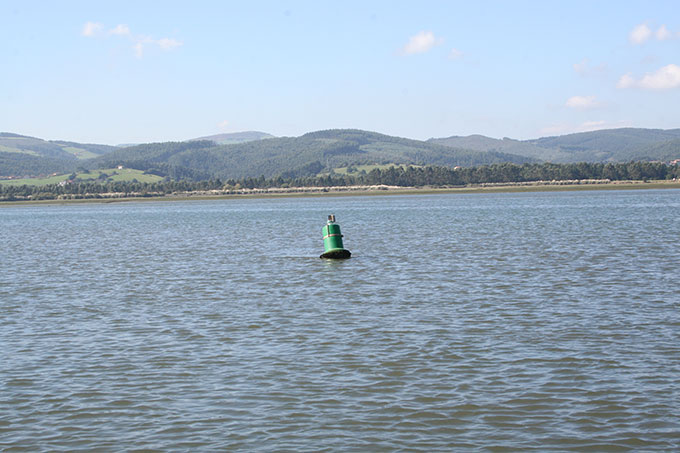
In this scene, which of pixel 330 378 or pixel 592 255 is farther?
pixel 592 255

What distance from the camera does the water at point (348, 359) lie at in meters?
11.6

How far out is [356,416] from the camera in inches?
483

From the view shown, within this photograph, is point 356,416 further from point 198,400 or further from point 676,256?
point 676,256

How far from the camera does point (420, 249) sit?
4316cm

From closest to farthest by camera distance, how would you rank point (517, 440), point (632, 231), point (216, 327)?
1. point (517, 440)
2. point (216, 327)
3. point (632, 231)

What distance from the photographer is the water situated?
11594 mm

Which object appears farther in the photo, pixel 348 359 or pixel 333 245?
pixel 333 245

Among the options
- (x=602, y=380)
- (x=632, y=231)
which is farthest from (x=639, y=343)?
(x=632, y=231)

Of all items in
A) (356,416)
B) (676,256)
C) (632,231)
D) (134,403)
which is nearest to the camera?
(356,416)

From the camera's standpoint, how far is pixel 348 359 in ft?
52.3

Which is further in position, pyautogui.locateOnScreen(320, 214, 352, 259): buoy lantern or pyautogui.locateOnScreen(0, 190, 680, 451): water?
pyautogui.locateOnScreen(320, 214, 352, 259): buoy lantern

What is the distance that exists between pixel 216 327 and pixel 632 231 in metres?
41.4

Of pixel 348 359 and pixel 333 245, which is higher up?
pixel 333 245

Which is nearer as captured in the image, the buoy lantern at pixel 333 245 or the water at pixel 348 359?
the water at pixel 348 359
